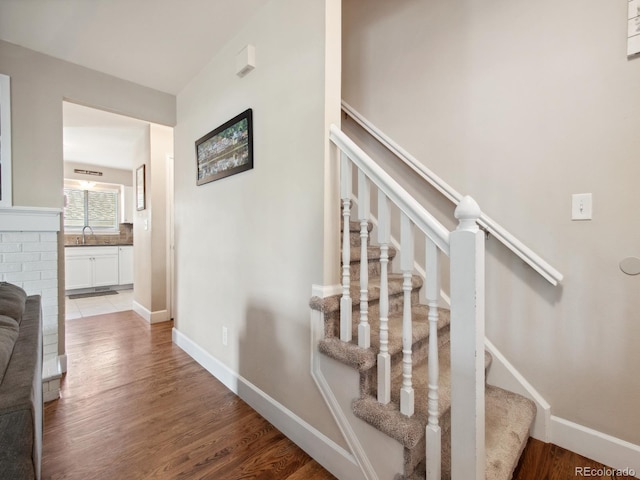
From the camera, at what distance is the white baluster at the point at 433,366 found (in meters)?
0.95

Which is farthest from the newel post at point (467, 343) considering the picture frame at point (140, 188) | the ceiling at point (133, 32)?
the picture frame at point (140, 188)

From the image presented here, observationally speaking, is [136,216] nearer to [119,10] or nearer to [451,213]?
[119,10]

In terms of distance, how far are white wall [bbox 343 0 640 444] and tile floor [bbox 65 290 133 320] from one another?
4.51m

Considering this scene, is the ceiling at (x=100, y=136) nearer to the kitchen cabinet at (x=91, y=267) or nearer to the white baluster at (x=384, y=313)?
the kitchen cabinet at (x=91, y=267)

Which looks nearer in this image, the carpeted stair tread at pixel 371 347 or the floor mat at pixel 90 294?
the carpeted stair tread at pixel 371 347

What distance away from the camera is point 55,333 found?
208 centimetres

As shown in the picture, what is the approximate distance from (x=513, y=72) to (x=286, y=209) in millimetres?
1403

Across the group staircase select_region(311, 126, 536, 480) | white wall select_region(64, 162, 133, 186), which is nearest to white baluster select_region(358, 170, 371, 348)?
staircase select_region(311, 126, 536, 480)

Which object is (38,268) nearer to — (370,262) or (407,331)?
(370,262)

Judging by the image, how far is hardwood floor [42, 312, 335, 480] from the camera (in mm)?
1318

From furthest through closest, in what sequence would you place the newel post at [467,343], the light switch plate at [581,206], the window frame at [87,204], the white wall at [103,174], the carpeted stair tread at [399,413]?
the window frame at [87,204]
the white wall at [103,174]
the light switch plate at [581,206]
the carpeted stair tread at [399,413]
the newel post at [467,343]

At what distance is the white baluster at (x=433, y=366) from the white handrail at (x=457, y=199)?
80 cm

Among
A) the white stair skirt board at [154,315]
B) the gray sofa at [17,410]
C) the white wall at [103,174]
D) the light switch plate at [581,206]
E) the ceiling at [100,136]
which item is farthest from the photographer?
the white wall at [103,174]

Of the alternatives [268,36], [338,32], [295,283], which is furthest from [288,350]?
[268,36]
